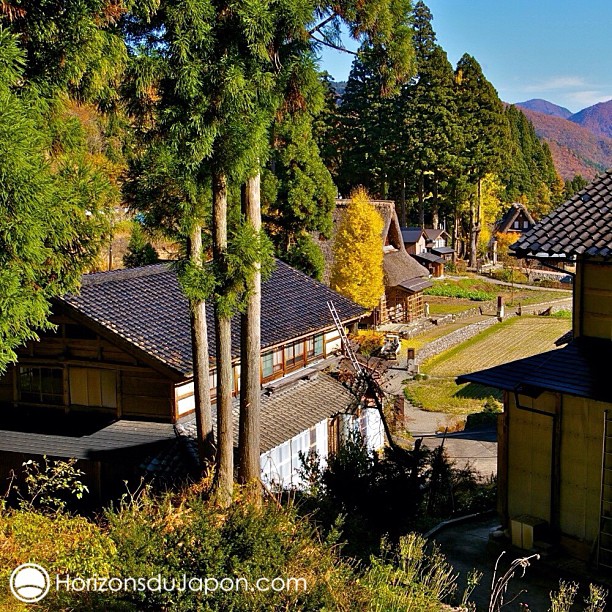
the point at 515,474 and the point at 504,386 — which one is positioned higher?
the point at 504,386

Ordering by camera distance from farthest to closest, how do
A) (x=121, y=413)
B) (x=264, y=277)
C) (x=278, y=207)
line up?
(x=278, y=207), (x=121, y=413), (x=264, y=277)

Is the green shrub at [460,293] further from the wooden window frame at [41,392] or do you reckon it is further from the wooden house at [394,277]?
the wooden window frame at [41,392]

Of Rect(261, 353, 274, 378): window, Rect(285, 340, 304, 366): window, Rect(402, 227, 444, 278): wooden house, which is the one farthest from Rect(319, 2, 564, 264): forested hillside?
Rect(261, 353, 274, 378): window

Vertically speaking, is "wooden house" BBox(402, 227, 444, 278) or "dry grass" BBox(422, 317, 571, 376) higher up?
"wooden house" BBox(402, 227, 444, 278)

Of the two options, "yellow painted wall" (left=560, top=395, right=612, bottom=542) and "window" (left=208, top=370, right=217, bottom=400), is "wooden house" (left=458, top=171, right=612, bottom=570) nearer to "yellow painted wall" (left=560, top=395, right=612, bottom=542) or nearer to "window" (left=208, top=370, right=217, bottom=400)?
"yellow painted wall" (left=560, top=395, right=612, bottom=542)

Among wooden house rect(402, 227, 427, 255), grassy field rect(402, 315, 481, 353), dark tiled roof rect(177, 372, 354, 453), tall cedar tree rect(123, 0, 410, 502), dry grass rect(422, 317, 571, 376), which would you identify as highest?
tall cedar tree rect(123, 0, 410, 502)

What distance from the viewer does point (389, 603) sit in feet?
20.8

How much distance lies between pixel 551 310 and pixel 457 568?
35.0 metres

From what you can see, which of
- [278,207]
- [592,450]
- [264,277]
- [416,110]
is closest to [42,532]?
[264,277]

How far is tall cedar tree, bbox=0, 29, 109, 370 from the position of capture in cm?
723

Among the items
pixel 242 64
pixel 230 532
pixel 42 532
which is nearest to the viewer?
pixel 230 532

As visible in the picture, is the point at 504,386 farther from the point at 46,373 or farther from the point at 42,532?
the point at 46,373

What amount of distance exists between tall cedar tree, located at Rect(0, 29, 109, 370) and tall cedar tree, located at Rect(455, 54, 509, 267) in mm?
42349

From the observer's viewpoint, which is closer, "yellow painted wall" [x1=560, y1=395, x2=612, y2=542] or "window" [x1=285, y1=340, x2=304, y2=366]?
"yellow painted wall" [x1=560, y1=395, x2=612, y2=542]
